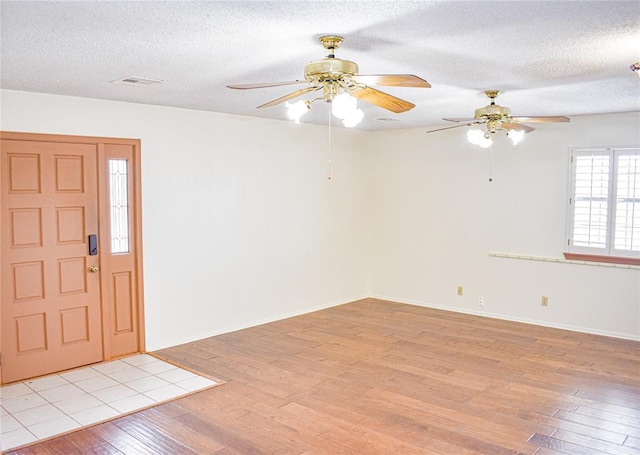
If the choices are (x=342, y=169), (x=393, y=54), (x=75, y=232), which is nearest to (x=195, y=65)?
(x=393, y=54)

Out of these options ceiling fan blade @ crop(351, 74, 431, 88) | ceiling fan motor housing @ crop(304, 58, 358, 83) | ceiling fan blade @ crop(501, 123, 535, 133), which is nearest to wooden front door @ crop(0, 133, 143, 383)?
ceiling fan motor housing @ crop(304, 58, 358, 83)

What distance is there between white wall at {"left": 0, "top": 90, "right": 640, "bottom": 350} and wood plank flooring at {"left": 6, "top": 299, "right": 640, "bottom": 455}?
1.56 feet

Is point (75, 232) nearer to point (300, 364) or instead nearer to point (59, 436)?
point (59, 436)

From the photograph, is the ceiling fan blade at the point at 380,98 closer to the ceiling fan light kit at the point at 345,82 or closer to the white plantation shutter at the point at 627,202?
the ceiling fan light kit at the point at 345,82

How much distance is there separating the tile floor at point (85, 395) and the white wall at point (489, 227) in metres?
3.71

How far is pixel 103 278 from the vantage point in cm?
486

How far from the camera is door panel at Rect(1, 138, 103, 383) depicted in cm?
431

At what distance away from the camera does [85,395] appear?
4.09 metres

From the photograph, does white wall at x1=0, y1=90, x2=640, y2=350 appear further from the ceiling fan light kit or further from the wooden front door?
the ceiling fan light kit

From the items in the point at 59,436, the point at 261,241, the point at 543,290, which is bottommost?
the point at 59,436

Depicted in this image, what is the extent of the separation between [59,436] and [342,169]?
4.85m

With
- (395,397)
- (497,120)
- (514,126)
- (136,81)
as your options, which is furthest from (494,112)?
(136,81)

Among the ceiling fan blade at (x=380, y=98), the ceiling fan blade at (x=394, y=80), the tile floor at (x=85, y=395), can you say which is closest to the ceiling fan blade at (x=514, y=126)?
the ceiling fan blade at (x=380, y=98)

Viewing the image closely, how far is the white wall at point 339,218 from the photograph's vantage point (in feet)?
17.2
